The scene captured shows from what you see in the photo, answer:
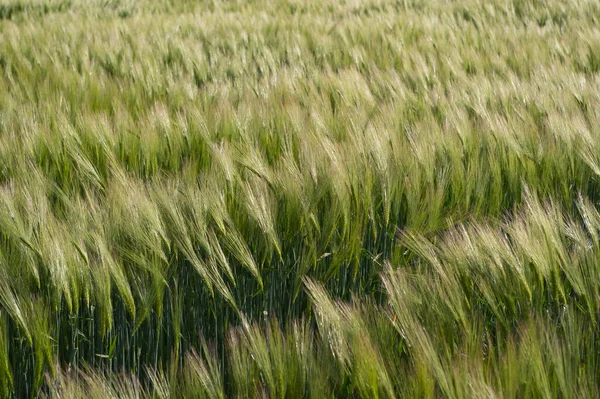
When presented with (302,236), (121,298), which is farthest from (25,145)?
(302,236)

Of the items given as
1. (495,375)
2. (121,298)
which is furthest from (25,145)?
(495,375)

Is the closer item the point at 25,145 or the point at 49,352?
the point at 49,352

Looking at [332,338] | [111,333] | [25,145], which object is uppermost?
[25,145]

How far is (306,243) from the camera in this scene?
1.26 meters

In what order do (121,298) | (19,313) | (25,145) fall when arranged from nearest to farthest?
(19,313) → (121,298) → (25,145)

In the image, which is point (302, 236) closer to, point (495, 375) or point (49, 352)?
point (49, 352)

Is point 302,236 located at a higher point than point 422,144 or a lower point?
lower

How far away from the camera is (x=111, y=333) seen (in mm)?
1192

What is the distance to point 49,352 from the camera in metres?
1.01

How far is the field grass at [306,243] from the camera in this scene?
2.74ft

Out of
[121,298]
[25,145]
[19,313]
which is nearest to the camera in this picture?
[19,313]

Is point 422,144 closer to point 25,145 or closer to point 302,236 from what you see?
point 302,236

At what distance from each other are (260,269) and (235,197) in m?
0.16

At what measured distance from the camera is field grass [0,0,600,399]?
84 cm
